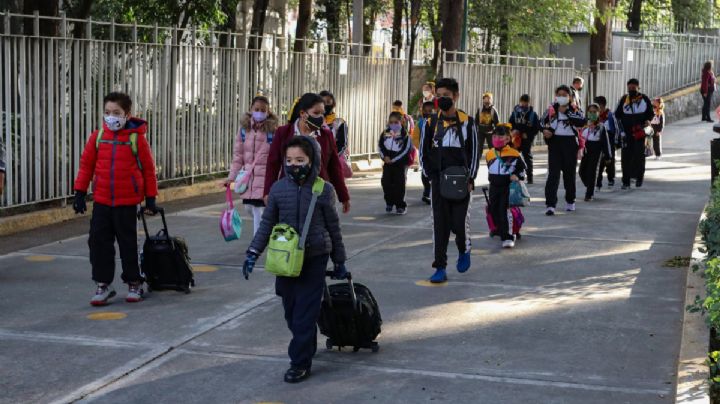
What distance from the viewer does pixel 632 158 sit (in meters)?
19.9

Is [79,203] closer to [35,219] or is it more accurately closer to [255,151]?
[255,151]

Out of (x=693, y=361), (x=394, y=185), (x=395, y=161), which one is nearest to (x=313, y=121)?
(x=693, y=361)

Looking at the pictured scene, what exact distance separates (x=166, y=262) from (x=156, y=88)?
739 centimetres

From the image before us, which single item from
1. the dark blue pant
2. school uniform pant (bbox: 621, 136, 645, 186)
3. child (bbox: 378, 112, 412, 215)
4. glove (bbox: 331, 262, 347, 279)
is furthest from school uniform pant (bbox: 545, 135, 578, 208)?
the dark blue pant

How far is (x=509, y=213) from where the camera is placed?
13.0m

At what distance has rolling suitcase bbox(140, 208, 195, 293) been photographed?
32.7ft

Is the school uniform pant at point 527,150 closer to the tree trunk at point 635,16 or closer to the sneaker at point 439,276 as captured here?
the sneaker at point 439,276

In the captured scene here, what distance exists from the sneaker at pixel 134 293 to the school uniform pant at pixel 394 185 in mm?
6419

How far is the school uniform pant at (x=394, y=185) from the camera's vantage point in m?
15.7

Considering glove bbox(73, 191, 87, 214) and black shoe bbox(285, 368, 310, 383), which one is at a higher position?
glove bbox(73, 191, 87, 214)

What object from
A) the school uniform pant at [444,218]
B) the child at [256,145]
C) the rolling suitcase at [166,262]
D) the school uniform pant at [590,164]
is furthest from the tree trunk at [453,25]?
the rolling suitcase at [166,262]

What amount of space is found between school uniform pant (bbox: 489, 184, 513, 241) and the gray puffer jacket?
567 cm

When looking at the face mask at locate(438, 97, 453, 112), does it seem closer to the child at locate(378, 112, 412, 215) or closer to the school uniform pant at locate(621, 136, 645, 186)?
the child at locate(378, 112, 412, 215)

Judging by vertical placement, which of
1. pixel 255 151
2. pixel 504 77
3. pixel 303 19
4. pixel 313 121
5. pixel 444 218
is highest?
pixel 303 19
